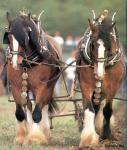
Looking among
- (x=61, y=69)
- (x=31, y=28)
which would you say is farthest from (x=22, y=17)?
(x=61, y=69)

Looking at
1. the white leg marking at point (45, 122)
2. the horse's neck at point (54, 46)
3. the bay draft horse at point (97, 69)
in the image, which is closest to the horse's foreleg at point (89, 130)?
the bay draft horse at point (97, 69)

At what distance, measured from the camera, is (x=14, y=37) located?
11781mm

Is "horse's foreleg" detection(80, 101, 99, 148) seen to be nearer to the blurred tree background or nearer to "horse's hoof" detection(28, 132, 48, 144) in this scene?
"horse's hoof" detection(28, 132, 48, 144)

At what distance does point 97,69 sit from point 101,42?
1.22ft

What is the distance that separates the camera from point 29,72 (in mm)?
12094

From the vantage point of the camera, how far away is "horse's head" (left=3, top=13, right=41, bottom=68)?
11750 millimetres

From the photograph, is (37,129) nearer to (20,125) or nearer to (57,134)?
(20,125)

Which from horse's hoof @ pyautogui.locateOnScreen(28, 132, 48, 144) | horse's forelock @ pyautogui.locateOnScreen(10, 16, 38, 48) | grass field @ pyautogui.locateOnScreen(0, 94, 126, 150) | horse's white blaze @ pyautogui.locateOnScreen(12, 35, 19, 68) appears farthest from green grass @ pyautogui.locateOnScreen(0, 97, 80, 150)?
horse's forelock @ pyautogui.locateOnScreen(10, 16, 38, 48)

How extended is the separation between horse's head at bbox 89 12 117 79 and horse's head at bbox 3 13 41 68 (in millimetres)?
909

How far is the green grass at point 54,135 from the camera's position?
38.0 ft

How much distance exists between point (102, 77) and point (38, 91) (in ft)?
3.88

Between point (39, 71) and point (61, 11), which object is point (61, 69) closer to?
point (39, 71)

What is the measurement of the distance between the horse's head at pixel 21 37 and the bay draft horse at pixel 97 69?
0.69 m

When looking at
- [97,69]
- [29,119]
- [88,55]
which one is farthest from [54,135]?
[97,69]
